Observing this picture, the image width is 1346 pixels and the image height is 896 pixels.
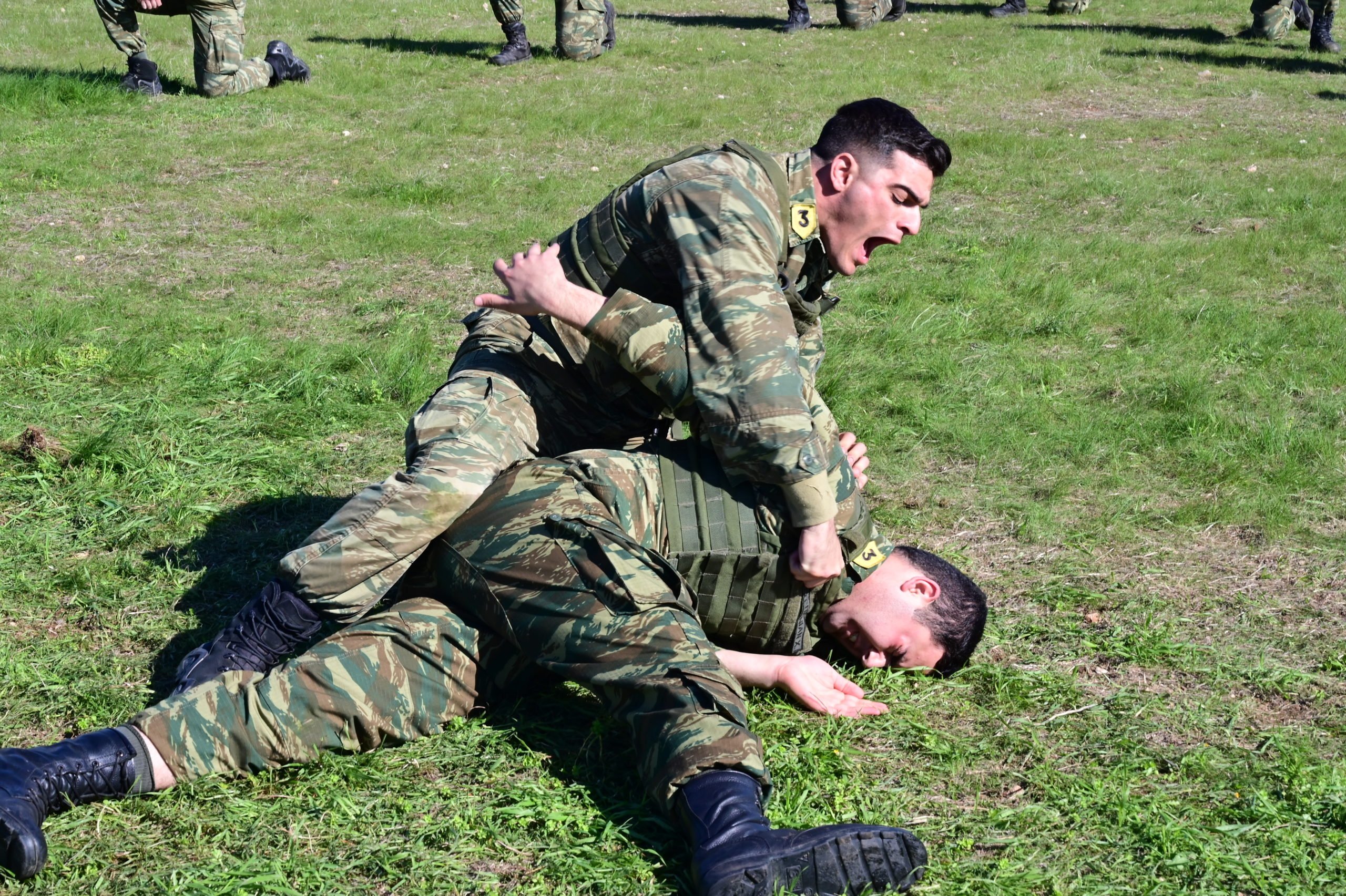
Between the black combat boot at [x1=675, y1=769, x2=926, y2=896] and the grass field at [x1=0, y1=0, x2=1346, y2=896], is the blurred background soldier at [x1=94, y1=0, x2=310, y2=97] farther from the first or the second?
the black combat boot at [x1=675, y1=769, x2=926, y2=896]

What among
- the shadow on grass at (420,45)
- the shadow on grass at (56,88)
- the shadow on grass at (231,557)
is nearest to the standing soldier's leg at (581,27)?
the shadow on grass at (420,45)

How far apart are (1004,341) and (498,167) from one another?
16.0 ft

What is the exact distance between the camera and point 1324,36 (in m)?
15.7

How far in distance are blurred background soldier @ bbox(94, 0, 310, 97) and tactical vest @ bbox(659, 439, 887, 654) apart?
30.9ft

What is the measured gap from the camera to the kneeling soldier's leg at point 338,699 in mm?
3369

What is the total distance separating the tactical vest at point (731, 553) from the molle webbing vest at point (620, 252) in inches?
24.7

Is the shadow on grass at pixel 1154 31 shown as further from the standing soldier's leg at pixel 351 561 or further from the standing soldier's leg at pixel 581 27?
the standing soldier's leg at pixel 351 561

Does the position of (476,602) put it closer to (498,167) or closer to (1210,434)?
(1210,434)

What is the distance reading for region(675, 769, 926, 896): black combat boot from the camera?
2.90 m

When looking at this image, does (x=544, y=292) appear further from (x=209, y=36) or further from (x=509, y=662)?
(x=209, y=36)

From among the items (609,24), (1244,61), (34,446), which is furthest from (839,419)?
(1244,61)

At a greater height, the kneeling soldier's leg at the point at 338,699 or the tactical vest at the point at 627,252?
the tactical vest at the point at 627,252

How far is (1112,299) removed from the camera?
24.6 ft

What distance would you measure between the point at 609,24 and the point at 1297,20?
979 centimetres
